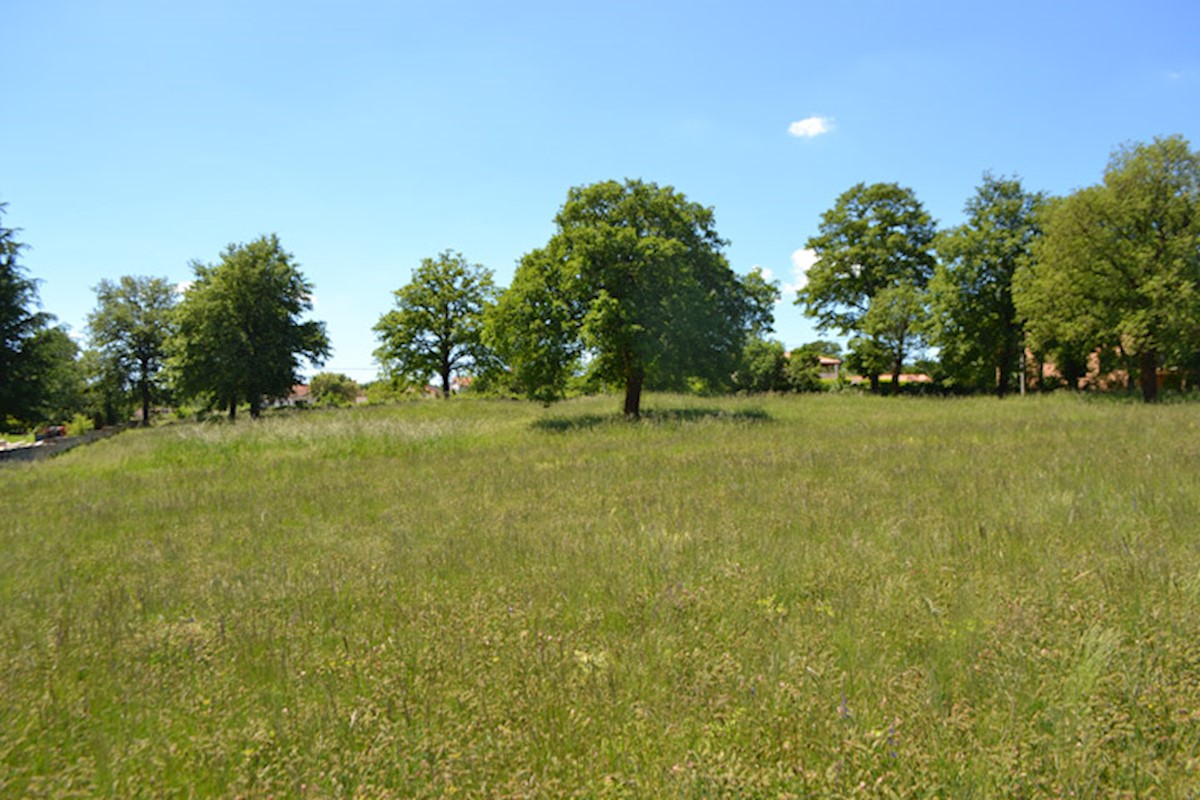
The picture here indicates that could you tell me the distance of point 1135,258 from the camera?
86.4ft

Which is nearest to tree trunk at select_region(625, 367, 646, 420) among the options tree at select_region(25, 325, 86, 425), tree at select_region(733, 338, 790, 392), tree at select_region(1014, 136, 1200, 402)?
tree at select_region(1014, 136, 1200, 402)

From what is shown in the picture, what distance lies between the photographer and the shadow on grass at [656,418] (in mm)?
20000

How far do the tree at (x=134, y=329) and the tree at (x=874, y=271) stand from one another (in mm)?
57157

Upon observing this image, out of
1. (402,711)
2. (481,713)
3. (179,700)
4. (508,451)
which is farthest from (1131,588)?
(508,451)

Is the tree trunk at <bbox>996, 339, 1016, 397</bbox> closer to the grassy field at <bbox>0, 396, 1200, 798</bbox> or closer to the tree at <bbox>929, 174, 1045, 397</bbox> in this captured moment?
the tree at <bbox>929, 174, 1045, 397</bbox>

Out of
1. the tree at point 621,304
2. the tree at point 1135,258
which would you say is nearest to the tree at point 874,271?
the tree at point 1135,258

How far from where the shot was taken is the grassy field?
2.60 meters

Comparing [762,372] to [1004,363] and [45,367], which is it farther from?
[45,367]

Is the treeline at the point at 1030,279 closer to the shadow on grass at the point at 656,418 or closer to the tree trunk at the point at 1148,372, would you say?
the tree trunk at the point at 1148,372

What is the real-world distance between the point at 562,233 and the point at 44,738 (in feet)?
73.8

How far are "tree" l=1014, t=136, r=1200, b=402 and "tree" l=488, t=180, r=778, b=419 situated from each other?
17245mm

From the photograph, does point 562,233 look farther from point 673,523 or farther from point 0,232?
point 0,232

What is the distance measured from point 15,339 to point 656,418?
122 feet

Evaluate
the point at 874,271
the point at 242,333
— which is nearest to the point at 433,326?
the point at 242,333
